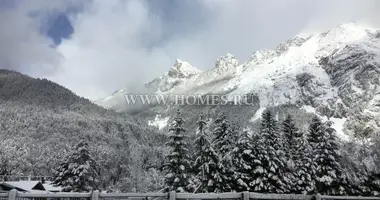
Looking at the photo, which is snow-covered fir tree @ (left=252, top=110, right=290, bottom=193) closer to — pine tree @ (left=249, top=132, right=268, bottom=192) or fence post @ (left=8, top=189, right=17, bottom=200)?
pine tree @ (left=249, top=132, right=268, bottom=192)

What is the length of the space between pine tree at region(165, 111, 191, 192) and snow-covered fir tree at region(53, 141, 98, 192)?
1599cm

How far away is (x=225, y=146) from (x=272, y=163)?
520 centimetres

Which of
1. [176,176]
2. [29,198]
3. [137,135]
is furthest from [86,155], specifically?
[137,135]

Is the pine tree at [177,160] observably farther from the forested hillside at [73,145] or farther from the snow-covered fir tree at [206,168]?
the forested hillside at [73,145]

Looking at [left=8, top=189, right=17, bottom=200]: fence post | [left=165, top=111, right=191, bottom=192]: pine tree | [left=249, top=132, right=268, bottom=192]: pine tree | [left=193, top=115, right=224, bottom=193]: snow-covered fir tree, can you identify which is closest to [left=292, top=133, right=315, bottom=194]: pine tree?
[left=249, top=132, right=268, bottom=192]: pine tree

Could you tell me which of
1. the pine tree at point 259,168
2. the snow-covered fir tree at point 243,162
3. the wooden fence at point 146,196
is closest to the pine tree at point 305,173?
the pine tree at point 259,168

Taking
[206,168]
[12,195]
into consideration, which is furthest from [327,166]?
[12,195]

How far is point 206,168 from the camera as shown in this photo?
118ft

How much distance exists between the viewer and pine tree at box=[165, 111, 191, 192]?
36906 mm

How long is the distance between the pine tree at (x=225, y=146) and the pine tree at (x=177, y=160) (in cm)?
337

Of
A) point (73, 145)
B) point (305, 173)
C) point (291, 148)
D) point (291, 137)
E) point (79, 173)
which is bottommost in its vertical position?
point (305, 173)

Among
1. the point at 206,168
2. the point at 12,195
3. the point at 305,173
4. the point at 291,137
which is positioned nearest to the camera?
the point at 12,195

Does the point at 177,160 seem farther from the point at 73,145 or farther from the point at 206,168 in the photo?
the point at 73,145

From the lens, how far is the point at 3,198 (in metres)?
11.3
